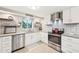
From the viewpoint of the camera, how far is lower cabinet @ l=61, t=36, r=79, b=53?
7.50ft

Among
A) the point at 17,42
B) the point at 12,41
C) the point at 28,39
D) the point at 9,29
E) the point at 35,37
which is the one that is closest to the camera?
the point at 12,41

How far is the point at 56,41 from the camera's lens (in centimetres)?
334

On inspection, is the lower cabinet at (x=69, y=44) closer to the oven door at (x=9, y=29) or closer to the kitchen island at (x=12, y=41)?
the kitchen island at (x=12, y=41)

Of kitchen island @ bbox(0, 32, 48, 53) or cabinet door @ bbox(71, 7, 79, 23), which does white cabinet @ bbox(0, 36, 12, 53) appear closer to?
kitchen island @ bbox(0, 32, 48, 53)

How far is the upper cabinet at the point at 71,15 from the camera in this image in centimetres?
258

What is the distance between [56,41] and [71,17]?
122 centimetres

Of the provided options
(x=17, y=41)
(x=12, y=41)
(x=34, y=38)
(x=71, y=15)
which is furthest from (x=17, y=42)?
(x=71, y=15)

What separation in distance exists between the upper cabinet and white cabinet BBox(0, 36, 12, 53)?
2.35 metres

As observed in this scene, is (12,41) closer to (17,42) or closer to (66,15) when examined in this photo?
(17,42)

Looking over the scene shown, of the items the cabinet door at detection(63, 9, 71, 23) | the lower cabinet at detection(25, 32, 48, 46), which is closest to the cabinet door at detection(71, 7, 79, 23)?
the cabinet door at detection(63, 9, 71, 23)

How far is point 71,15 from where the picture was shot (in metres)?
2.78

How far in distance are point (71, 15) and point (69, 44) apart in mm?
1080
